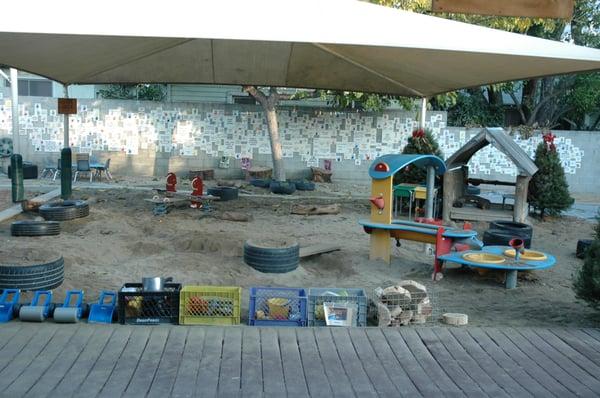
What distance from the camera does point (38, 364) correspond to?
4.77m

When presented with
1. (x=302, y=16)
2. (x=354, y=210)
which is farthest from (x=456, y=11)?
(x=354, y=210)

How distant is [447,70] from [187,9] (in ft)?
15.0

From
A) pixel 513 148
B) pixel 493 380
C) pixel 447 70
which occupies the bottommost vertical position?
pixel 493 380

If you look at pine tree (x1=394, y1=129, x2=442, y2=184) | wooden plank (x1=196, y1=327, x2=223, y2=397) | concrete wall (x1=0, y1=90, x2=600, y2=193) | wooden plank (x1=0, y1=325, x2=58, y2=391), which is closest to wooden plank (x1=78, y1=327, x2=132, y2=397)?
wooden plank (x1=0, y1=325, x2=58, y2=391)

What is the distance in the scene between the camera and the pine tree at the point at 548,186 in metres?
13.1

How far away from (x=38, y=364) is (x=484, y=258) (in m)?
5.21

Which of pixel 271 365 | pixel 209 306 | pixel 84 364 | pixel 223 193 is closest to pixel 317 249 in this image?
pixel 209 306

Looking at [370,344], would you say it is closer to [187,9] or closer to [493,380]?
[493,380]

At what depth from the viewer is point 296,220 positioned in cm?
1210

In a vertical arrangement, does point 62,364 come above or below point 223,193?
below

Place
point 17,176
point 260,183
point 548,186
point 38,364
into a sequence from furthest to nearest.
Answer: point 260,183, point 548,186, point 17,176, point 38,364

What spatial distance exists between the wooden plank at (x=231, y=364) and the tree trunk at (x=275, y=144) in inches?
489

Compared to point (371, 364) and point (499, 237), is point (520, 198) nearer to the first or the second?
point (499, 237)

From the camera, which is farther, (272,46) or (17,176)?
(17,176)
